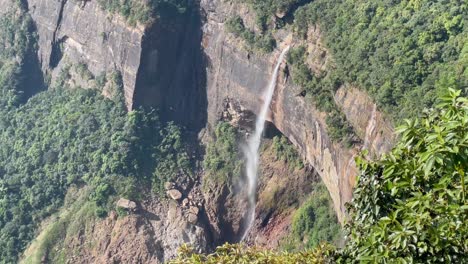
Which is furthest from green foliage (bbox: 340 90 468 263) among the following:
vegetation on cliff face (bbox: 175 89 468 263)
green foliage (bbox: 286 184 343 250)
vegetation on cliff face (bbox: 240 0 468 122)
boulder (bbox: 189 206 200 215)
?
boulder (bbox: 189 206 200 215)

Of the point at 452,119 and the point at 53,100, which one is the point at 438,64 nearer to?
the point at 452,119


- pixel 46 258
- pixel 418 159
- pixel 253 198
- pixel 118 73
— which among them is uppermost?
pixel 118 73

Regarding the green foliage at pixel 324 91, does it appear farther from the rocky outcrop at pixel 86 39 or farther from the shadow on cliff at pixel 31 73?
the shadow on cliff at pixel 31 73

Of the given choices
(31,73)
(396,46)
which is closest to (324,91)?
(396,46)

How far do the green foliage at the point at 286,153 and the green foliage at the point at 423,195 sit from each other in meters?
22.1

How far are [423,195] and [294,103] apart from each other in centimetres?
2067

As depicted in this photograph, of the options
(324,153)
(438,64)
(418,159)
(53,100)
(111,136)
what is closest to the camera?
(418,159)

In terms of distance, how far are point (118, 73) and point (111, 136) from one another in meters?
3.07

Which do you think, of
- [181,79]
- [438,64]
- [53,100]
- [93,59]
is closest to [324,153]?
[438,64]

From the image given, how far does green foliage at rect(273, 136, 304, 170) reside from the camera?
2925cm

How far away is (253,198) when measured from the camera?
30.6 metres

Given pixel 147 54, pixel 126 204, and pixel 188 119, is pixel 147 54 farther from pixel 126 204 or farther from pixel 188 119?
pixel 126 204

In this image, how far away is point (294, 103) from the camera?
88.9 feet

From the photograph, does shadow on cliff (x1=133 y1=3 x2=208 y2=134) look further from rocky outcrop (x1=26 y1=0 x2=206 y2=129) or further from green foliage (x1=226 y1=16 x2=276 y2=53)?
green foliage (x1=226 y1=16 x2=276 y2=53)
